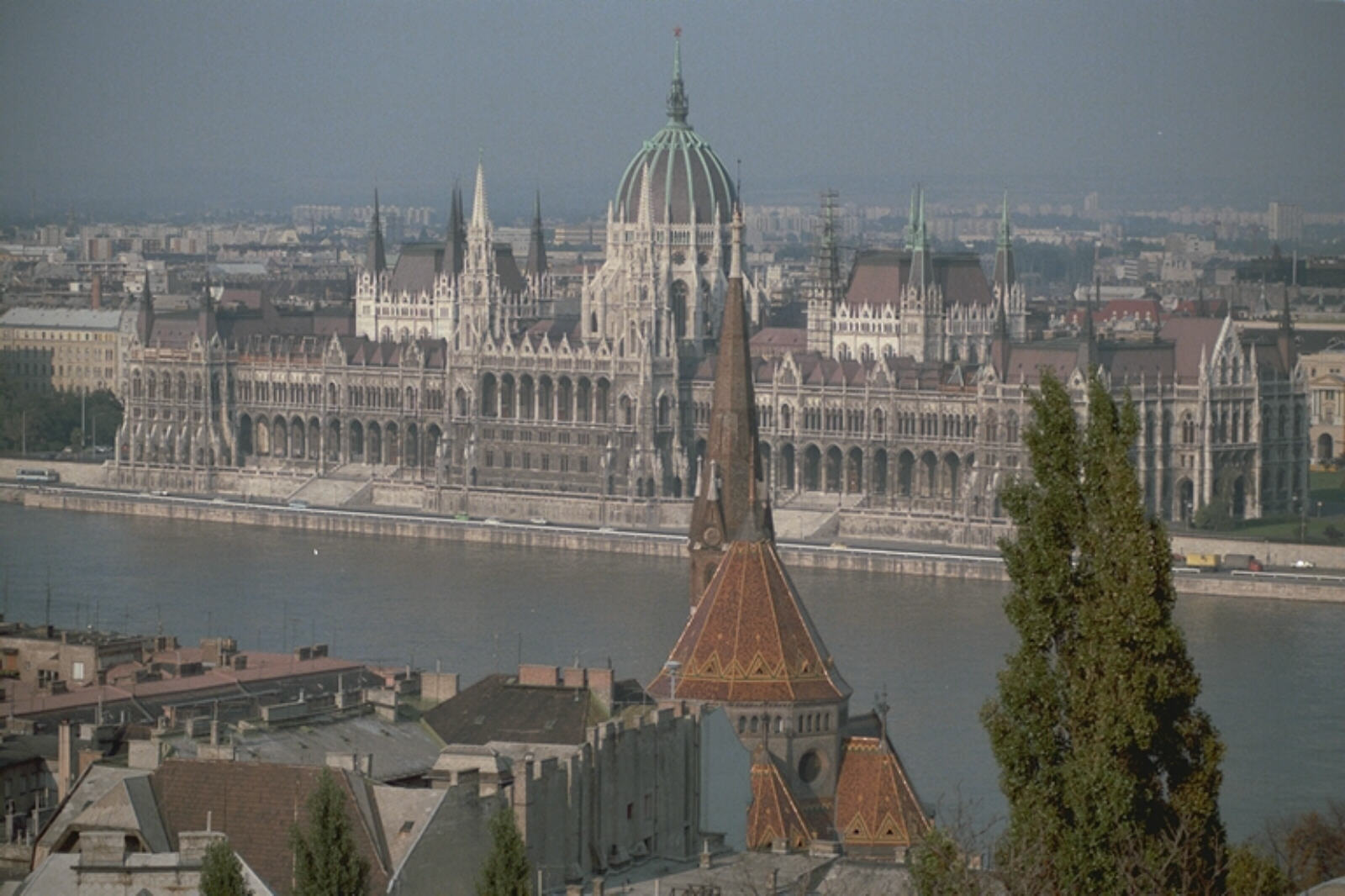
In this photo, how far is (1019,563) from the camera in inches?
576

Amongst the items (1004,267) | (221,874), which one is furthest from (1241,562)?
(221,874)

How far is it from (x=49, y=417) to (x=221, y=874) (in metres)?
61.6

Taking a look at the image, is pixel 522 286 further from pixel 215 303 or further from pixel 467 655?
pixel 467 655

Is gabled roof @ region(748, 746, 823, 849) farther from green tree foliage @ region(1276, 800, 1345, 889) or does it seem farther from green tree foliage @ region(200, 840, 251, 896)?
green tree foliage @ region(200, 840, 251, 896)

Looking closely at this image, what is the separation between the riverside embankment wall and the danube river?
0.59 metres

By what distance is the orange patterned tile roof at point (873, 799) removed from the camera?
26.1 meters

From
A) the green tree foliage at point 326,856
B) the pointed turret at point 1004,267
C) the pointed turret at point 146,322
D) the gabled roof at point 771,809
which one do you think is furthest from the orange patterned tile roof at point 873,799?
the pointed turret at point 146,322

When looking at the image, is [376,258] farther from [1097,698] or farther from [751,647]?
[1097,698]

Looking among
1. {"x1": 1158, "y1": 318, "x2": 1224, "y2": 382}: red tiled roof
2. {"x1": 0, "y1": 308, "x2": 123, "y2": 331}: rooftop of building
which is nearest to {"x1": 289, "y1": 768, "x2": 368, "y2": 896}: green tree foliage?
{"x1": 1158, "y1": 318, "x2": 1224, "y2": 382}: red tiled roof

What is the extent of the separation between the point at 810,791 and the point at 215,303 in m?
60.4

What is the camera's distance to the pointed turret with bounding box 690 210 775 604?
31.4 m

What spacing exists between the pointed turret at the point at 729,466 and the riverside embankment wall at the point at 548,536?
1875 centimetres

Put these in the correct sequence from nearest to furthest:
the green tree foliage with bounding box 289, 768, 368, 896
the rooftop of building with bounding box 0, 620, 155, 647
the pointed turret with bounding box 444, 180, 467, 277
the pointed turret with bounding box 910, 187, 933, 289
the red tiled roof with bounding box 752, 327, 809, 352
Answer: the green tree foliage with bounding box 289, 768, 368, 896, the rooftop of building with bounding box 0, 620, 155, 647, the pointed turret with bounding box 910, 187, 933, 289, the red tiled roof with bounding box 752, 327, 809, 352, the pointed turret with bounding box 444, 180, 467, 277

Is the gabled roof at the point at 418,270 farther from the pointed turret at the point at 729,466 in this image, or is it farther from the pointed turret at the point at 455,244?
the pointed turret at the point at 729,466
